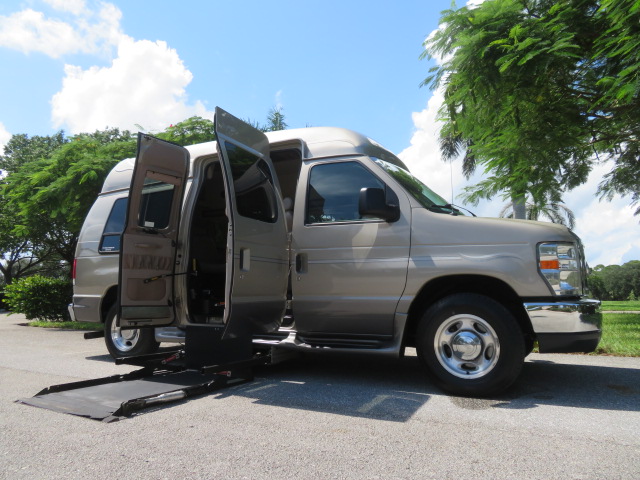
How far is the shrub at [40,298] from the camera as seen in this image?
14727mm

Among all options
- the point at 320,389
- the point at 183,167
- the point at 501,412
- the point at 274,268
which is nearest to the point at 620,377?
the point at 501,412

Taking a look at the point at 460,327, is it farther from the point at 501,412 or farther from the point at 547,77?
the point at 547,77

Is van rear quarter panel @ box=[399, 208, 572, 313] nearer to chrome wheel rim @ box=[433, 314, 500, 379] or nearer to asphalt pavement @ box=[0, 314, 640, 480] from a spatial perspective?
chrome wheel rim @ box=[433, 314, 500, 379]

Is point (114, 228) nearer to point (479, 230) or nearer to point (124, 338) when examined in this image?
point (124, 338)

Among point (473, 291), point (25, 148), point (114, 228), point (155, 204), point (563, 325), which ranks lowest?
point (563, 325)

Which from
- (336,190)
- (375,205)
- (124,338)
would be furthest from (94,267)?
(375,205)

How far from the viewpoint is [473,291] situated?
453 cm

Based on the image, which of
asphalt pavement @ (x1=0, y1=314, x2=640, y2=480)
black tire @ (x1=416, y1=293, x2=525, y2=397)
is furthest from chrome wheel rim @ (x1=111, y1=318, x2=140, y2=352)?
black tire @ (x1=416, y1=293, x2=525, y2=397)

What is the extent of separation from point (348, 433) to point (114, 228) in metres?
4.82

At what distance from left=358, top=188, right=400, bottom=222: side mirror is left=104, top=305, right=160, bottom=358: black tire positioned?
3.57m

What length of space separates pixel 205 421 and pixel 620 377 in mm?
4425

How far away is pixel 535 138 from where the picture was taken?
841 centimetres

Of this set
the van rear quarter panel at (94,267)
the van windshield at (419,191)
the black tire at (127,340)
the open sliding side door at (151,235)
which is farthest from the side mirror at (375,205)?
the van rear quarter panel at (94,267)

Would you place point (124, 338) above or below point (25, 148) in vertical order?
below
